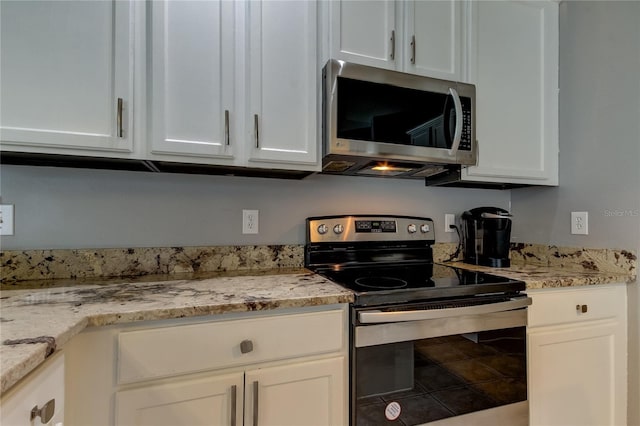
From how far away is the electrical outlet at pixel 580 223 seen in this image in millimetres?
1635

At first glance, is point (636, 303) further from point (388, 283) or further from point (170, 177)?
point (170, 177)

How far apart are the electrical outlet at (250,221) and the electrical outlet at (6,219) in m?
0.91

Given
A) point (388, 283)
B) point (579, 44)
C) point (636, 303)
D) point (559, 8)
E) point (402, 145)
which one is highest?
point (559, 8)

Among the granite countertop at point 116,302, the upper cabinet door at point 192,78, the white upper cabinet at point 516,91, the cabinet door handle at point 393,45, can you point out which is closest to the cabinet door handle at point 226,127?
the upper cabinet door at point 192,78

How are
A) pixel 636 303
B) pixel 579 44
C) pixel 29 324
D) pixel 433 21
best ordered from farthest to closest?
pixel 579 44, pixel 433 21, pixel 636 303, pixel 29 324

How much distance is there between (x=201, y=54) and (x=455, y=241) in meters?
1.66

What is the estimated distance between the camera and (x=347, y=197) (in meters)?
1.78

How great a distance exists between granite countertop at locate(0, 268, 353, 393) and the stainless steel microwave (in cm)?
59

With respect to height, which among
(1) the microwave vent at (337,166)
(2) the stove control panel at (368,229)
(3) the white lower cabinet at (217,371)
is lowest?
(3) the white lower cabinet at (217,371)

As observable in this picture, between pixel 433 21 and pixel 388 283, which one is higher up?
pixel 433 21

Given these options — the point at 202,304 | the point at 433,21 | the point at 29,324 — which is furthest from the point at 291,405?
the point at 433,21

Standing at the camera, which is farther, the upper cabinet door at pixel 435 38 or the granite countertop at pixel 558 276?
the upper cabinet door at pixel 435 38

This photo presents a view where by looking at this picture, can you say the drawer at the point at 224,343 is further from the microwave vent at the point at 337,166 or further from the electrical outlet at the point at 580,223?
the electrical outlet at the point at 580,223

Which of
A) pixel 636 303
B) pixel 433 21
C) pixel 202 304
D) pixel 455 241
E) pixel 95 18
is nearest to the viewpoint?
pixel 202 304
